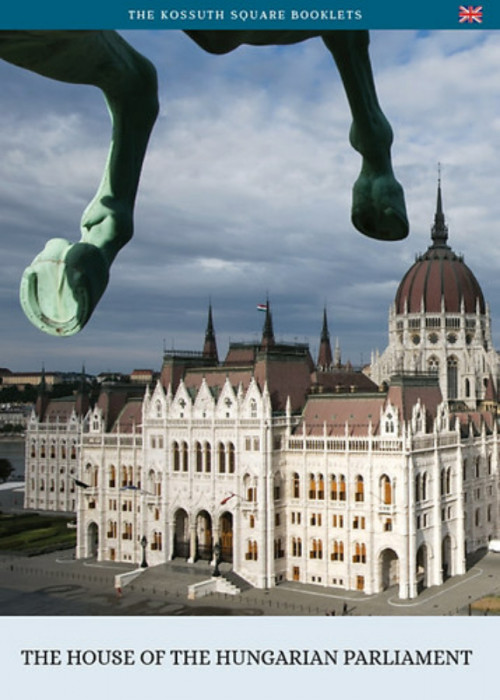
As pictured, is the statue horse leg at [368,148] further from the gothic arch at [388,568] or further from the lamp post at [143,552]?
the lamp post at [143,552]

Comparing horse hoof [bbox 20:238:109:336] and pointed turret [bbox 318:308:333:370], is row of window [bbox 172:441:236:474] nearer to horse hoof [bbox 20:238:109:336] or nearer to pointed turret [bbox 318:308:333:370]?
pointed turret [bbox 318:308:333:370]

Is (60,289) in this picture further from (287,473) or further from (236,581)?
(287,473)

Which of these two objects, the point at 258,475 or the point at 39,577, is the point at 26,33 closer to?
the point at 258,475

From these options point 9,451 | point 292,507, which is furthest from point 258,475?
point 9,451

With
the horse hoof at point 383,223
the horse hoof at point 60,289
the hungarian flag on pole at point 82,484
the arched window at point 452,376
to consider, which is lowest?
the hungarian flag on pole at point 82,484

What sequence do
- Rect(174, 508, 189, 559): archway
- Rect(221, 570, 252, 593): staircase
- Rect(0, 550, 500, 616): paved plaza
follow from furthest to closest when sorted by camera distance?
1. Rect(174, 508, 189, 559): archway
2. Rect(221, 570, 252, 593): staircase
3. Rect(0, 550, 500, 616): paved plaza

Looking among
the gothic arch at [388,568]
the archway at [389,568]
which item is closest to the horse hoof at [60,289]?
the gothic arch at [388,568]

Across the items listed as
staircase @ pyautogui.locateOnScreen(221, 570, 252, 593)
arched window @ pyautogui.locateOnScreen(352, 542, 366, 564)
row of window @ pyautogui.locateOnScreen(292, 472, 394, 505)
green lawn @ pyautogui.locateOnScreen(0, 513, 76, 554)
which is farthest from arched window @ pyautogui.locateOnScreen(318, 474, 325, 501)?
green lawn @ pyautogui.locateOnScreen(0, 513, 76, 554)
